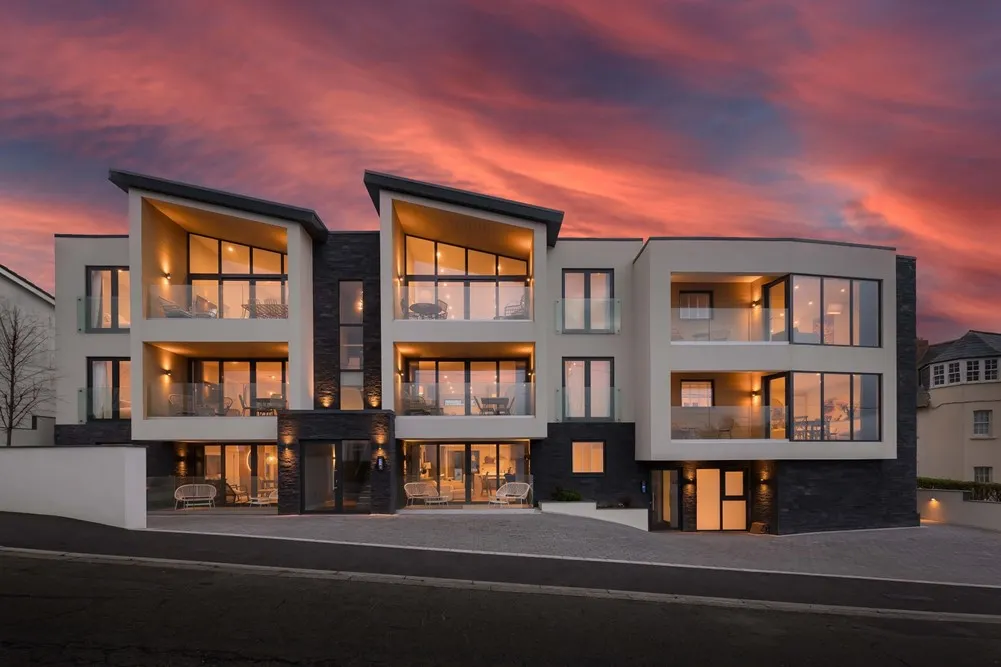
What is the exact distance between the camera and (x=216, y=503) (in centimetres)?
1789

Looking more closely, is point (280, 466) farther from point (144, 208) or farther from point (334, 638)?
point (334, 638)

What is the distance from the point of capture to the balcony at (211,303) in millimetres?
17625

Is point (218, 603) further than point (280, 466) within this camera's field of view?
No

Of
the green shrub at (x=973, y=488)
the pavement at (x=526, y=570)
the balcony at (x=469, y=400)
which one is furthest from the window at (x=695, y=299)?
the green shrub at (x=973, y=488)

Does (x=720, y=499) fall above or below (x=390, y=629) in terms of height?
below

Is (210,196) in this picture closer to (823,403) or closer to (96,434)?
(96,434)

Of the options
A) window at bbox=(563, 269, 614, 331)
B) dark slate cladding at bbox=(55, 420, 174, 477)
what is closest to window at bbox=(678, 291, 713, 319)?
window at bbox=(563, 269, 614, 331)

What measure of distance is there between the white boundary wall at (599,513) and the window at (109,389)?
1302cm

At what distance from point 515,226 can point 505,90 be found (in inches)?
182

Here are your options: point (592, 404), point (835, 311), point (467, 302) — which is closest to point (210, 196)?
point (467, 302)

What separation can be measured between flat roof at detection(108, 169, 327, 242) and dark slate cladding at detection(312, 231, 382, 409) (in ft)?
5.29

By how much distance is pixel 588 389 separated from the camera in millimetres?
19062

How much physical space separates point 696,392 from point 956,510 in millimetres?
9299

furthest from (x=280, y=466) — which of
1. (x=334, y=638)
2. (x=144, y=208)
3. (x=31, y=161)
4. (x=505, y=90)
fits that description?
(x=31, y=161)
